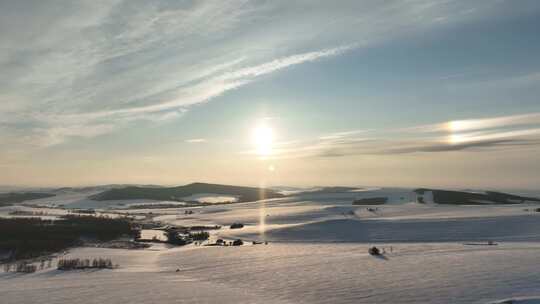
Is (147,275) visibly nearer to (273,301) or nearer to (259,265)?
(259,265)

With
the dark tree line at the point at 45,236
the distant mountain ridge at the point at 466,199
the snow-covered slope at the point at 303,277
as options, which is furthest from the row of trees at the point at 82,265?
the distant mountain ridge at the point at 466,199

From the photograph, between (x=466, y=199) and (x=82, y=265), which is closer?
(x=82, y=265)

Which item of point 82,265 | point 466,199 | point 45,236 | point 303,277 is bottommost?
point 303,277

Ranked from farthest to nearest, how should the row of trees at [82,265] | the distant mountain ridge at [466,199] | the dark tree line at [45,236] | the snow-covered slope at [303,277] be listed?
the distant mountain ridge at [466,199], the dark tree line at [45,236], the row of trees at [82,265], the snow-covered slope at [303,277]

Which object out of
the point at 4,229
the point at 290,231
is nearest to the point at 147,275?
the point at 290,231

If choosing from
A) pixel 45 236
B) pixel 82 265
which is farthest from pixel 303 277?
pixel 45 236

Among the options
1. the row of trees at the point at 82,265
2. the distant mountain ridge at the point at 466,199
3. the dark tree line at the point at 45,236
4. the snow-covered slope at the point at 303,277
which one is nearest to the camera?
the snow-covered slope at the point at 303,277

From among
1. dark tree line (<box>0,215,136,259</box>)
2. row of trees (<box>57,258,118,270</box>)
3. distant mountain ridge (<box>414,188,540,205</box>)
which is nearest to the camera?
row of trees (<box>57,258,118,270</box>)

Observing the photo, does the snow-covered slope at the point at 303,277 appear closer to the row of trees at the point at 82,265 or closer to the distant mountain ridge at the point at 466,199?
the row of trees at the point at 82,265

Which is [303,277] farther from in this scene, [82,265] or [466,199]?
[466,199]

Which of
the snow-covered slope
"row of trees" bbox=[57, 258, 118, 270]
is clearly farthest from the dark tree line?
"row of trees" bbox=[57, 258, 118, 270]

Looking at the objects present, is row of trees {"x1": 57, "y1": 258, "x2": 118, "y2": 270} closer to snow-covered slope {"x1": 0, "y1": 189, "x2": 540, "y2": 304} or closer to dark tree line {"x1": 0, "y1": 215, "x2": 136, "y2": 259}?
snow-covered slope {"x1": 0, "y1": 189, "x2": 540, "y2": 304}
